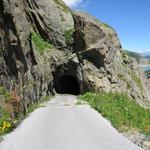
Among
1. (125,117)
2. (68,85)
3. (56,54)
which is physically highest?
(56,54)

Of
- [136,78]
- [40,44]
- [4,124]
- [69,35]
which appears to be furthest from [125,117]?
[136,78]

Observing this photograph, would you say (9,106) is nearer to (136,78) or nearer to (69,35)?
(69,35)

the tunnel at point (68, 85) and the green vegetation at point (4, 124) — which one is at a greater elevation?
the tunnel at point (68, 85)

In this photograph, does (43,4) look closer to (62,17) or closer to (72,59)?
(62,17)

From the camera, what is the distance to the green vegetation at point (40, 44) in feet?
170

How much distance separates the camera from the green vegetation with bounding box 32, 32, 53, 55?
5175cm

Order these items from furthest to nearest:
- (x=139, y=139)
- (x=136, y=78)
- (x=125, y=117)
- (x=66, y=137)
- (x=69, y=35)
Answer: (x=136, y=78), (x=69, y=35), (x=125, y=117), (x=66, y=137), (x=139, y=139)

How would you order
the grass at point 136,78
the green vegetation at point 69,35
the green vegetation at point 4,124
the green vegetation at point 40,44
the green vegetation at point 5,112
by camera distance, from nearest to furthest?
1. the green vegetation at point 4,124
2. the green vegetation at point 5,112
3. the green vegetation at point 40,44
4. the green vegetation at point 69,35
5. the grass at point 136,78

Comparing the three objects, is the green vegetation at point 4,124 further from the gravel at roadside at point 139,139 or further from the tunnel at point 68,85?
the tunnel at point 68,85

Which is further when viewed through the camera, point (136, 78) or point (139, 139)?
point (136, 78)

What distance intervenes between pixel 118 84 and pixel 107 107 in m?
25.6

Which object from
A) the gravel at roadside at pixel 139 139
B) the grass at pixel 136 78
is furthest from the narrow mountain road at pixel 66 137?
the grass at pixel 136 78

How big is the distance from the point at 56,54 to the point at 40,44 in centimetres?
436

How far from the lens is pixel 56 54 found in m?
57.0
